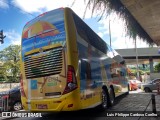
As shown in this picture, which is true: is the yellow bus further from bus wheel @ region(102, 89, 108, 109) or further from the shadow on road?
bus wheel @ region(102, 89, 108, 109)

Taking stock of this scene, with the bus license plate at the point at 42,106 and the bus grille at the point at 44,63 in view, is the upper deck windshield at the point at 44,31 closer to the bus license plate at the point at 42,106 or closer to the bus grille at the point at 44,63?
the bus grille at the point at 44,63

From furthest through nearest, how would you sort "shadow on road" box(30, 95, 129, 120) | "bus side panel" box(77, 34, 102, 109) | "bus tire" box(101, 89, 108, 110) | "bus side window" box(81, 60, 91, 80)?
1. "bus tire" box(101, 89, 108, 110)
2. "shadow on road" box(30, 95, 129, 120)
3. "bus side window" box(81, 60, 91, 80)
4. "bus side panel" box(77, 34, 102, 109)

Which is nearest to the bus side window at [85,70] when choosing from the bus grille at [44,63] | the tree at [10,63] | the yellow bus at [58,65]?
the yellow bus at [58,65]

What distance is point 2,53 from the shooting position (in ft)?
232

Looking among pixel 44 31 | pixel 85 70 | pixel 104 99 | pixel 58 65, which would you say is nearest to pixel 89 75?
pixel 85 70

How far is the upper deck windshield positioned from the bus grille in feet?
0.99

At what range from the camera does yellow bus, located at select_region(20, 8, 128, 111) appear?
6.81 m

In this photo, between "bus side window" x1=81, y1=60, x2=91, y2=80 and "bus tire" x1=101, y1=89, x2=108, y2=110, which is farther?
"bus tire" x1=101, y1=89, x2=108, y2=110

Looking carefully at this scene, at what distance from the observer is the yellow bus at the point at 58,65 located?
22.4 feet

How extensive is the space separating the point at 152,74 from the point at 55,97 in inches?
1385

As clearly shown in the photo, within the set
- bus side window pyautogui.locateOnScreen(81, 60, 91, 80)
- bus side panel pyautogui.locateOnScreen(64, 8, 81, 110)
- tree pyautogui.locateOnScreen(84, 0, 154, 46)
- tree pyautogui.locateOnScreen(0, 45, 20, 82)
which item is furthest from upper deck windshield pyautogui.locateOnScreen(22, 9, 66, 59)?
tree pyautogui.locateOnScreen(0, 45, 20, 82)

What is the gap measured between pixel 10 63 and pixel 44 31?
203 ft

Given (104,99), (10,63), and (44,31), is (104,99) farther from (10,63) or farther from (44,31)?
(10,63)

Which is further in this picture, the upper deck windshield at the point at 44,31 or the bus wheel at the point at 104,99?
the bus wheel at the point at 104,99
